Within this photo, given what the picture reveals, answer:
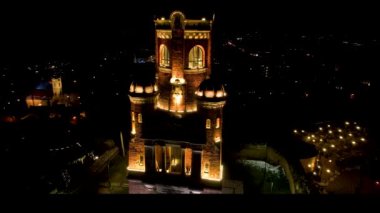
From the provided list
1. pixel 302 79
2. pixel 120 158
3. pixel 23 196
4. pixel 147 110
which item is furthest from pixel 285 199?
pixel 302 79

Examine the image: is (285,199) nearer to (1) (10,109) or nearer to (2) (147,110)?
(2) (147,110)

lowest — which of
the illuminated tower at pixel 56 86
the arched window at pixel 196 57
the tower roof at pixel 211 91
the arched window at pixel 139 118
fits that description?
the illuminated tower at pixel 56 86

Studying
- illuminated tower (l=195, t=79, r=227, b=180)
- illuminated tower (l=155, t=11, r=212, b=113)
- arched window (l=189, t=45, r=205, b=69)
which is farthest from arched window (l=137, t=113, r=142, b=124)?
arched window (l=189, t=45, r=205, b=69)

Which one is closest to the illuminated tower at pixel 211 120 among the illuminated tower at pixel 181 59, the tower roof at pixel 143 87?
the illuminated tower at pixel 181 59

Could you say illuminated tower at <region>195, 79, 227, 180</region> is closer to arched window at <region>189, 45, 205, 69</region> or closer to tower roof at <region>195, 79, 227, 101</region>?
tower roof at <region>195, 79, 227, 101</region>

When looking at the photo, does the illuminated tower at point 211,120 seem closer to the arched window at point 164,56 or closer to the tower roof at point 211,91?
the tower roof at point 211,91
